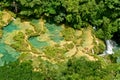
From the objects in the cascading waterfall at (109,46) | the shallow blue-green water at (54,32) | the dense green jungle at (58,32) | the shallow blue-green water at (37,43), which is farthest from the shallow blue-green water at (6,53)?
the cascading waterfall at (109,46)

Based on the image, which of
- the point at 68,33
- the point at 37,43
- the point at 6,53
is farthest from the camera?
the point at 68,33

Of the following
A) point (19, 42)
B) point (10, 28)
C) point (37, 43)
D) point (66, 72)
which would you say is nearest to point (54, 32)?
point (37, 43)

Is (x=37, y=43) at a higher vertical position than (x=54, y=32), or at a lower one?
lower

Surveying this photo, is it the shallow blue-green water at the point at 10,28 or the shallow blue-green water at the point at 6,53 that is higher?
the shallow blue-green water at the point at 10,28

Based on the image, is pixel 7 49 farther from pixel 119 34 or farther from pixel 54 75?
pixel 119 34

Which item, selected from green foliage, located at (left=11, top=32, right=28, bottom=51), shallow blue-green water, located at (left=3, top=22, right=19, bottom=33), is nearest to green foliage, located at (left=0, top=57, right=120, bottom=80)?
green foliage, located at (left=11, top=32, right=28, bottom=51)

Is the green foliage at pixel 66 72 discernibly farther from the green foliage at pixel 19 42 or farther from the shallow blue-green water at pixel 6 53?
the green foliage at pixel 19 42

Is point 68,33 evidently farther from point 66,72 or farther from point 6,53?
point 66,72

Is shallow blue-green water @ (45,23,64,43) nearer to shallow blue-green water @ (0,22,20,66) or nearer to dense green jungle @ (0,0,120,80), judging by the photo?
dense green jungle @ (0,0,120,80)

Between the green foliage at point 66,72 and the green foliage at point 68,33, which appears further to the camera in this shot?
the green foliage at point 68,33
